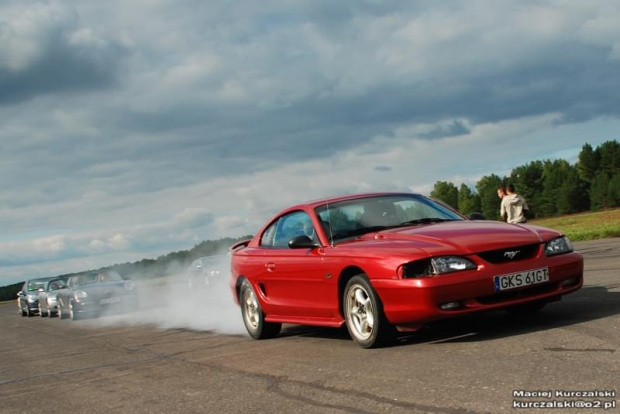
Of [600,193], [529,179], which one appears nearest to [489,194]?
[529,179]

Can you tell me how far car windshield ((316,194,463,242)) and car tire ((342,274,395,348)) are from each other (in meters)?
0.73

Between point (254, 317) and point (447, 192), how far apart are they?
523 ft

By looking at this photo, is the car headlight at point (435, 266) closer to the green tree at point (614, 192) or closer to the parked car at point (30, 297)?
the parked car at point (30, 297)

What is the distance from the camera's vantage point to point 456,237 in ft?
21.6

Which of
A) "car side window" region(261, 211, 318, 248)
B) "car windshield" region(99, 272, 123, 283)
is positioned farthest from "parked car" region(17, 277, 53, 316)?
"car side window" region(261, 211, 318, 248)

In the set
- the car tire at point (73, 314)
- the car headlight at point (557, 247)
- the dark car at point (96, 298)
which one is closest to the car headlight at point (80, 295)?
the dark car at point (96, 298)

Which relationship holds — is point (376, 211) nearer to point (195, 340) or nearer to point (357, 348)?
point (357, 348)

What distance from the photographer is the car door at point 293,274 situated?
7.46 meters

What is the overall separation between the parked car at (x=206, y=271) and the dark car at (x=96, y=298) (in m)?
2.06

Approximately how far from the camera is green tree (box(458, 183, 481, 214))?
537 feet

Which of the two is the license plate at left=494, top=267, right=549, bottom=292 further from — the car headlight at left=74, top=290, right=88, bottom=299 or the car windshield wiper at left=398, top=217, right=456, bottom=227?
the car headlight at left=74, top=290, right=88, bottom=299

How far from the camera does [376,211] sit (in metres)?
7.90

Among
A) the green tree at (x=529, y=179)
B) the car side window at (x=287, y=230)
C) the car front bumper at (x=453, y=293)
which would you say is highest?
the green tree at (x=529, y=179)

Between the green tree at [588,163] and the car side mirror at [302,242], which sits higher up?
the green tree at [588,163]
